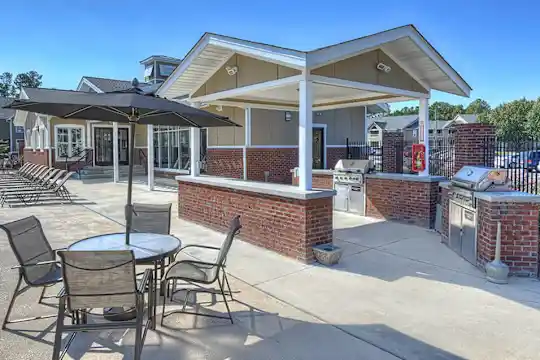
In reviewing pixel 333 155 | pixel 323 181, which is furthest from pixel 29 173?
pixel 333 155

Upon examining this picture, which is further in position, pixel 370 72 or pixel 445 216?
pixel 370 72

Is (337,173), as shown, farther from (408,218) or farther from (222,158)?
(222,158)

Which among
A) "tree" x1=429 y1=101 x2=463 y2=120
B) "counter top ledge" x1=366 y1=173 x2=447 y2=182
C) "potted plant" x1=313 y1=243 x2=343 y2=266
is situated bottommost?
"potted plant" x1=313 y1=243 x2=343 y2=266

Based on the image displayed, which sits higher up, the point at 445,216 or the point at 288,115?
the point at 288,115

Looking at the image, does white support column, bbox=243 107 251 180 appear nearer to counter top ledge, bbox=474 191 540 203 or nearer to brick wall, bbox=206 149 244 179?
brick wall, bbox=206 149 244 179

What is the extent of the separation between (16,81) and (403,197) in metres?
86.3

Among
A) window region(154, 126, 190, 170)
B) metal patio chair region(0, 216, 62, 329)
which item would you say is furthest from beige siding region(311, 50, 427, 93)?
window region(154, 126, 190, 170)

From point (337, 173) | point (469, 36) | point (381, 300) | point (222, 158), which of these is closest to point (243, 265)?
point (381, 300)

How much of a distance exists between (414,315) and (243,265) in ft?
8.47

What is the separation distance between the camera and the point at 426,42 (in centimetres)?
745

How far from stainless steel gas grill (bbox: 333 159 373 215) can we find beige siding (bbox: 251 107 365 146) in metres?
5.85

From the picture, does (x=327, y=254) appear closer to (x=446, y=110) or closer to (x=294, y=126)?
(x=294, y=126)

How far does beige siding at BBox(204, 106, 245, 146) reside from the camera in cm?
1532

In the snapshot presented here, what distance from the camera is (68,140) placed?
22812mm
